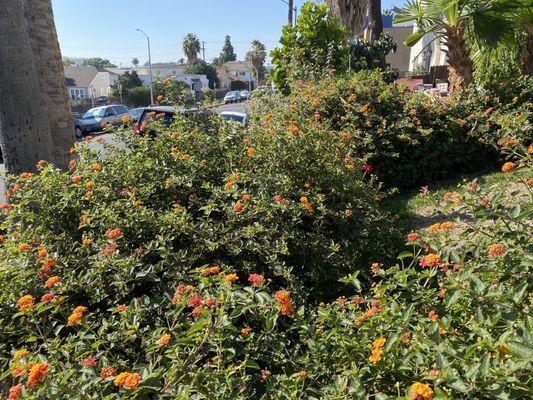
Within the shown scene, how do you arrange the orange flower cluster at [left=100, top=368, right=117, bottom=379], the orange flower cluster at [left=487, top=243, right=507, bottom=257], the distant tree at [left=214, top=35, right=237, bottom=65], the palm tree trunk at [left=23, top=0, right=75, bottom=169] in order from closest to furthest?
the orange flower cluster at [left=100, top=368, right=117, bottom=379] < the orange flower cluster at [left=487, top=243, right=507, bottom=257] < the palm tree trunk at [left=23, top=0, right=75, bottom=169] < the distant tree at [left=214, top=35, right=237, bottom=65]

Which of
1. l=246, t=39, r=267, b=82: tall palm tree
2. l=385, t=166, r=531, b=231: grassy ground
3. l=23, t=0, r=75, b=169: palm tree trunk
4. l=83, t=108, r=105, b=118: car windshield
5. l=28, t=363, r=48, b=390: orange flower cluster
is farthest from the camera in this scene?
l=246, t=39, r=267, b=82: tall palm tree

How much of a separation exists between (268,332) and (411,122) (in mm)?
5382

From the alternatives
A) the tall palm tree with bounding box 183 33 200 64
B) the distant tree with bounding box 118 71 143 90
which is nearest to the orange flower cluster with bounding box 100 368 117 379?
the distant tree with bounding box 118 71 143 90

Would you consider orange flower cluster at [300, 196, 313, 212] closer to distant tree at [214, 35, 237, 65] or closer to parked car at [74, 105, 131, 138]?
parked car at [74, 105, 131, 138]

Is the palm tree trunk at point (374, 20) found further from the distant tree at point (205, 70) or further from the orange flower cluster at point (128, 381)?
the distant tree at point (205, 70)

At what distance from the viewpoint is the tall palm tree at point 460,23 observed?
6879mm

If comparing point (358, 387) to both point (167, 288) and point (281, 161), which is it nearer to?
point (167, 288)

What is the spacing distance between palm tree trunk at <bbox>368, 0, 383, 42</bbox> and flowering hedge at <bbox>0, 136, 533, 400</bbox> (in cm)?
1085

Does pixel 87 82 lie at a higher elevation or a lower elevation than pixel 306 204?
higher

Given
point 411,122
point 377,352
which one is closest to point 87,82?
point 411,122

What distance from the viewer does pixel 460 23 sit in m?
7.40

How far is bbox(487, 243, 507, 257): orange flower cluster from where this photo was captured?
5.86 ft

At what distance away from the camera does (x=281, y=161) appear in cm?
347

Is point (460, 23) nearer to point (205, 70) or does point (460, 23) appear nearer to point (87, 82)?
point (87, 82)
